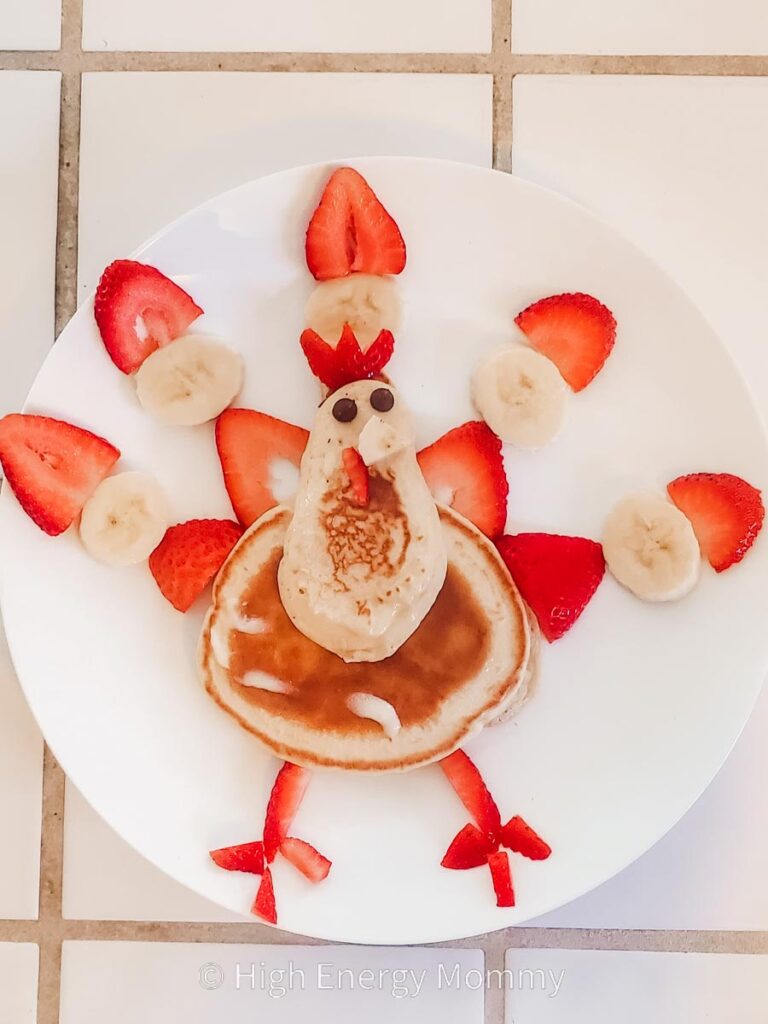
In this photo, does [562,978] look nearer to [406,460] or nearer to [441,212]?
[406,460]

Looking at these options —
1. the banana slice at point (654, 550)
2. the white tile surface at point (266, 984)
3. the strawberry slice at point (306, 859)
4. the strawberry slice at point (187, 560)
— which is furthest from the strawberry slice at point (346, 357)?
the white tile surface at point (266, 984)

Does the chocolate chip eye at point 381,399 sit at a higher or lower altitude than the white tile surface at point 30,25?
lower

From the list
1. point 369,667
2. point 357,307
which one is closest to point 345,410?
point 357,307

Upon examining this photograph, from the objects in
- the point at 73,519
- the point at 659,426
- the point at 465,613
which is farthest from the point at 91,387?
the point at 659,426

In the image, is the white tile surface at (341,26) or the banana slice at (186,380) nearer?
the banana slice at (186,380)

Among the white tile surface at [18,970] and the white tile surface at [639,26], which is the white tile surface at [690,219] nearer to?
the white tile surface at [639,26]

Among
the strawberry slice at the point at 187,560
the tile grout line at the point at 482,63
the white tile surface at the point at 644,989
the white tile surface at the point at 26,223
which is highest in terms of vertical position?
the tile grout line at the point at 482,63
